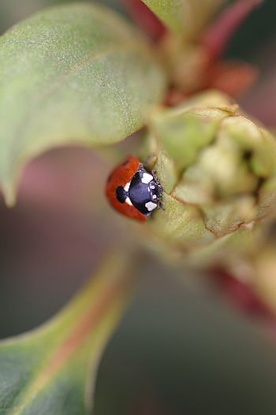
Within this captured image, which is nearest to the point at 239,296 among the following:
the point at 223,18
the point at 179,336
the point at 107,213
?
the point at 107,213

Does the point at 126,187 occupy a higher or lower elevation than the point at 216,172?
lower

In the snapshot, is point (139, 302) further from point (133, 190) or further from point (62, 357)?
point (133, 190)

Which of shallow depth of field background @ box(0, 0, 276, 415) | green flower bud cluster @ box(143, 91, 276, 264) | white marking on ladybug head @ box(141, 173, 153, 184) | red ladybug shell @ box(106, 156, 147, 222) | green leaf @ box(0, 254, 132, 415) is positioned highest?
green flower bud cluster @ box(143, 91, 276, 264)

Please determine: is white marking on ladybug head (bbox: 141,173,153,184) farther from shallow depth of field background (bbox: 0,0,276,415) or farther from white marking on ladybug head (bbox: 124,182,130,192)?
shallow depth of field background (bbox: 0,0,276,415)

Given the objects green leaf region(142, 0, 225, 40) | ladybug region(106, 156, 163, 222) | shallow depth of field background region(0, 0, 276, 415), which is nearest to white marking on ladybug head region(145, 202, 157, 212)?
ladybug region(106, 156, 163, 222)

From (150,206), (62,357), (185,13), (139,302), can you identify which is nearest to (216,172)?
(150,206)

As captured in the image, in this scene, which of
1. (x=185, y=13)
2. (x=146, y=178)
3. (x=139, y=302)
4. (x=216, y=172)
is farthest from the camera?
(x=139, y=302)
